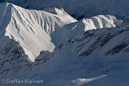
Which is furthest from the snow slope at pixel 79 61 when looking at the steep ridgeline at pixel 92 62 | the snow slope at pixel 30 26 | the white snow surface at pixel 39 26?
the white snow surface at pixel 39 26

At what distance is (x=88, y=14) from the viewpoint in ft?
373

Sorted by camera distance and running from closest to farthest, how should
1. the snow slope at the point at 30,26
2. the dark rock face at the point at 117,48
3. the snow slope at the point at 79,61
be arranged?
the snow slope at the point at 79,61 → the dark rock face at the point at 117,48 → the snow slope at the point at 30,26

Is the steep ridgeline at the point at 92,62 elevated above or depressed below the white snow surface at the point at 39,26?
below

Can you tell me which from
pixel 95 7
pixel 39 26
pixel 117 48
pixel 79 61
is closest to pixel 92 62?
pixel 79 61

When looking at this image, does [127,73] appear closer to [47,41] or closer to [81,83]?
[81,83]

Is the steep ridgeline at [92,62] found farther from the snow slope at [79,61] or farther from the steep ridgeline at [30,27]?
the steep ridgeline at [30,27]

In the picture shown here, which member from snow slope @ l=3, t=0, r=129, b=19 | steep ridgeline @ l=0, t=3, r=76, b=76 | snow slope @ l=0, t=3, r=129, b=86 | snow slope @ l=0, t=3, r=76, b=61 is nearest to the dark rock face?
snow slope @ l=0, t=3, r=129, b=86

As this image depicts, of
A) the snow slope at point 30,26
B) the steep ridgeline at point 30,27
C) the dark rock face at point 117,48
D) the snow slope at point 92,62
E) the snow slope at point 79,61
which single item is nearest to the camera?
the snow slope at point 92,62

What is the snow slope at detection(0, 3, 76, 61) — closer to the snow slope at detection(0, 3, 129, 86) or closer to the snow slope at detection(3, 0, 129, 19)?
the snow slope at detection(0, 3, 129, 86)

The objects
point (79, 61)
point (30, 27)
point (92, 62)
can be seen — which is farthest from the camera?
point (30, 27)

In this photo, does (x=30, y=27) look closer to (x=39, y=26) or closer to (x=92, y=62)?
(x=39, y=26)

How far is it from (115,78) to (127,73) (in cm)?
137

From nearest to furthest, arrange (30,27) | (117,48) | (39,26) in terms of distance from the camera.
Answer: (117,48) → (30,27) → (39,26)

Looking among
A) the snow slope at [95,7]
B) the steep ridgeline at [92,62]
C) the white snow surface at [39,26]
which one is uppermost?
the snow slope at [95,7]
